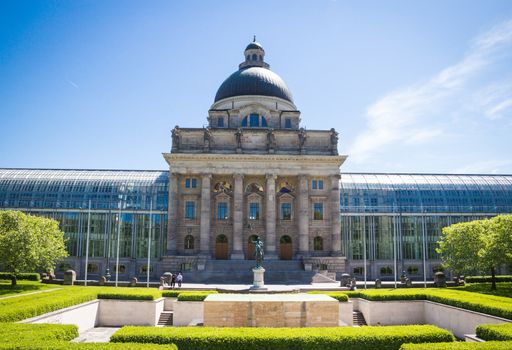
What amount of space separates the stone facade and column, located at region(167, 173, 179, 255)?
0.44 feet

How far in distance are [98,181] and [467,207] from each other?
6034 centimetres

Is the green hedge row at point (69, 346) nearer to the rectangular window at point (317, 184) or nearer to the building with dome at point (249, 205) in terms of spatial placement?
A: the building with dome at point (249, 205)

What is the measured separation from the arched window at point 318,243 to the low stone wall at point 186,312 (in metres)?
34.1

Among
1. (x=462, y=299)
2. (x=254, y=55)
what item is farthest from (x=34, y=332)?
(x=254, y=55)

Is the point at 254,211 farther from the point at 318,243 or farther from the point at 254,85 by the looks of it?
the point at 254,85

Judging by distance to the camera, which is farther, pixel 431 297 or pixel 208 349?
pixel 431 297

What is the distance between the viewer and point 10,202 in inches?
2820

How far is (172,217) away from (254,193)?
39.1 feet

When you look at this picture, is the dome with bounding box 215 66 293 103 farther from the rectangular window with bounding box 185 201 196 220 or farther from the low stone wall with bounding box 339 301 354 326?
the low stone wall with bounding box 339 301 354 326

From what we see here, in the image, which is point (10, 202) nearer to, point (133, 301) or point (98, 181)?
point (98, 181)

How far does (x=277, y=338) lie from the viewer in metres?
20.3

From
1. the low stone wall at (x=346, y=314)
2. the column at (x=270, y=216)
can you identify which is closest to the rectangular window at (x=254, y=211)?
the column at (x=270, y=216)

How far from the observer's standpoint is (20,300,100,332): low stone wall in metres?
27.0

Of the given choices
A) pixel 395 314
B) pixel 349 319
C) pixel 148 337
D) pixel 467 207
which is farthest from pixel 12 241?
pixel 467 207
